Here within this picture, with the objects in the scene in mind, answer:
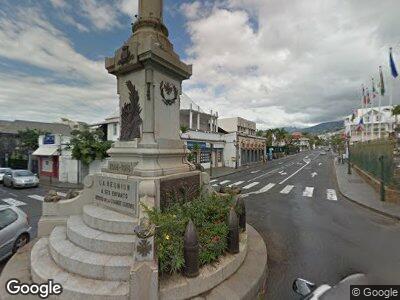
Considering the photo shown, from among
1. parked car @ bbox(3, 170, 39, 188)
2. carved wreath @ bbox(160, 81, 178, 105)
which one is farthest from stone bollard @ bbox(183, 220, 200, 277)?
parked car @ bbox(3, 170, 39, 188)

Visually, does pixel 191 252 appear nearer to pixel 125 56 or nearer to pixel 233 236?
pixel 233 236

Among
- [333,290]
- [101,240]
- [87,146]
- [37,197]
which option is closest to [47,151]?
[87,146]

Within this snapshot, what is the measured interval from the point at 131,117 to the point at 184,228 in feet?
11.2

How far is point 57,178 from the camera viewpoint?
936 inches

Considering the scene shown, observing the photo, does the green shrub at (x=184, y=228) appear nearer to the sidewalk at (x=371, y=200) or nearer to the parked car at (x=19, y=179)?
the sidewalk at (x=371, y=200)

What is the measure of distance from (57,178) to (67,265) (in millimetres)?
22913

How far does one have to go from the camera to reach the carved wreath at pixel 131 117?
617 centimetres

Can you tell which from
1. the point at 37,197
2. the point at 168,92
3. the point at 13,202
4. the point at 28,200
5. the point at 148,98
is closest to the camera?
the point at 148,98

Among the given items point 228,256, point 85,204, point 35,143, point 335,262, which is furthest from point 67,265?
point 35,143

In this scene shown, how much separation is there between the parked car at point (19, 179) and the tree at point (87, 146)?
379 centimetres

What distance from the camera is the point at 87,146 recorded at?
1902 cm

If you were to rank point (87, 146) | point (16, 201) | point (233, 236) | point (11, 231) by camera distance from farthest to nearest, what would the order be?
point (87, 146) < point (16, 201) < point (11, 231) < point (233, 236)

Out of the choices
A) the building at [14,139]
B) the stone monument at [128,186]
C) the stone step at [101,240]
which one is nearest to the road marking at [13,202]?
the stone monument at [128,186]

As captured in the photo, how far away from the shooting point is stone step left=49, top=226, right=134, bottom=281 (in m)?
4.04
